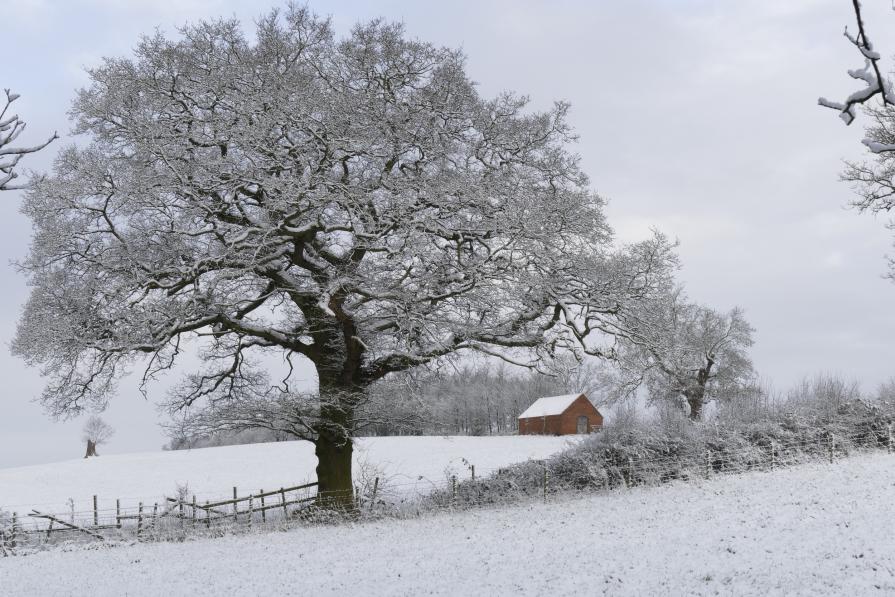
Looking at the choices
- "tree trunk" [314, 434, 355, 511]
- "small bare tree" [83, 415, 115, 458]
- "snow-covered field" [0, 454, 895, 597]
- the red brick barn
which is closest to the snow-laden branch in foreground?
"snow-covered field" [0, 454, 895, 597]

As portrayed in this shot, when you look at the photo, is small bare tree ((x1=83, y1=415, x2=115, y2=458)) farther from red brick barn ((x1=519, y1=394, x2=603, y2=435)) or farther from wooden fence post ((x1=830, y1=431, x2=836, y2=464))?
wooden fence post ((x1=830, y1=431, x2=836, y2=464))

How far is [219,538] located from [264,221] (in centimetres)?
817

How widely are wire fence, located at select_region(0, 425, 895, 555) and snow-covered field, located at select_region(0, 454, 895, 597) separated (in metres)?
1.21

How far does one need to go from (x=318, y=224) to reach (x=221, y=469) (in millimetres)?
29376

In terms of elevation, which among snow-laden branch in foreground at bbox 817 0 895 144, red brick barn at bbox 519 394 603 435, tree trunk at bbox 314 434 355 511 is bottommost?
red brick barn at bbox 519 394 603 435

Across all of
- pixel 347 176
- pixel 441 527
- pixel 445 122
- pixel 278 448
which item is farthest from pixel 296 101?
pixel 278 448

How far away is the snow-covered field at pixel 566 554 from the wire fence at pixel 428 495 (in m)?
1.21

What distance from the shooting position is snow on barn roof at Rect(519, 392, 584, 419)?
5638 cm

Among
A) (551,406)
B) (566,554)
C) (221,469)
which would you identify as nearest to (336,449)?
(566,554)

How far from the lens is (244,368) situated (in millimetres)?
21344

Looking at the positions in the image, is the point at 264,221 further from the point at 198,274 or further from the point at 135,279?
the point at 135,279

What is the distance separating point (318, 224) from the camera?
1811cm

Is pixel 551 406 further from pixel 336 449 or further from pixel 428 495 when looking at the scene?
pixel 336 449

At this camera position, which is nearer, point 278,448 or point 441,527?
point 441,527
